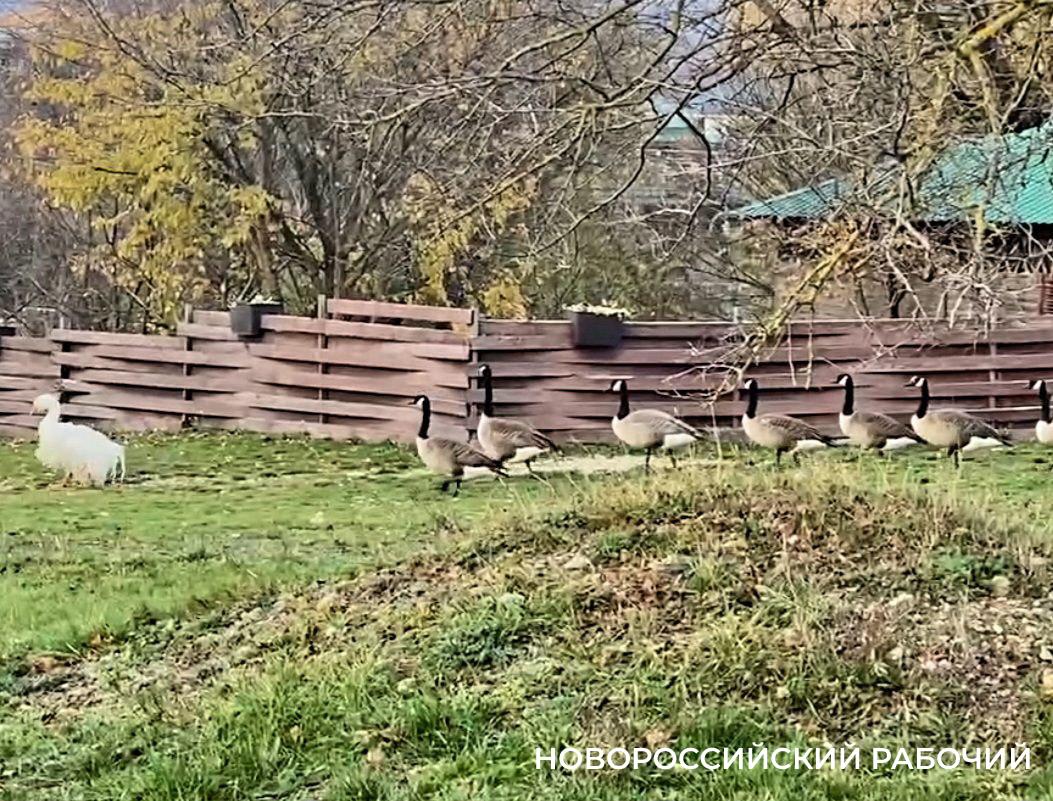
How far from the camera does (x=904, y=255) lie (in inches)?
285

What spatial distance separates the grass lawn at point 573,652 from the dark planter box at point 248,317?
10.9 metres

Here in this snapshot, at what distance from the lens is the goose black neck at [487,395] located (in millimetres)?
16516

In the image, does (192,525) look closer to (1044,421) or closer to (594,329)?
Answer: (594,329)

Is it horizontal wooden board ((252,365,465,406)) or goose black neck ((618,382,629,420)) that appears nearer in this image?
goose black neck ((618,382,629,420))

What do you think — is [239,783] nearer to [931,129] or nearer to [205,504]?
[931,129]

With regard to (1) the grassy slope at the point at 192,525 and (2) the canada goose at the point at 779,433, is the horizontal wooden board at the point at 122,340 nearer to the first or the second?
(1) the grassy slope at the point at 192,525

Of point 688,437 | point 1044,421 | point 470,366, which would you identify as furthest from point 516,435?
point 1044,421

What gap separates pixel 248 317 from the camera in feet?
62.0

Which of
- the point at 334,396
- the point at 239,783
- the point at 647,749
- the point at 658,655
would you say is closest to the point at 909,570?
the point at 658,655

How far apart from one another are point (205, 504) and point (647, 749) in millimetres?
9191

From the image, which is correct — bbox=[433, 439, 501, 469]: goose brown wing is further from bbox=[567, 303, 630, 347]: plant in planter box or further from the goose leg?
the goose leg

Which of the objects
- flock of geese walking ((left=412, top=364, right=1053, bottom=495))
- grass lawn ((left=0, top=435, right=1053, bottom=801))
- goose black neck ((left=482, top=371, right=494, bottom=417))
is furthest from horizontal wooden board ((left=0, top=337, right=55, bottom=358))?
grass lawn ((left=0, top=435, right=1053, bottom=801))

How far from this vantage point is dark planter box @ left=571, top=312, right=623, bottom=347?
16.7 metres

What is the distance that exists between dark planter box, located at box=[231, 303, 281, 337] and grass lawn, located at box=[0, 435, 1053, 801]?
1087 cm
